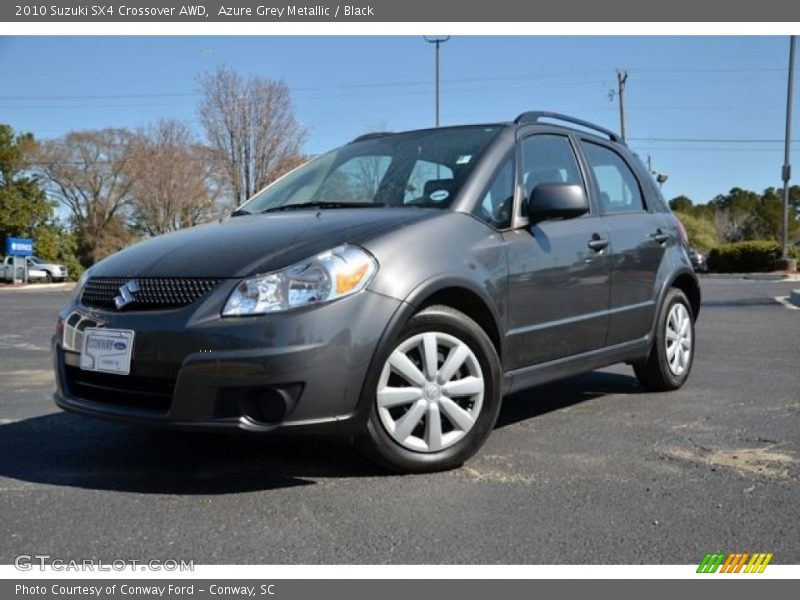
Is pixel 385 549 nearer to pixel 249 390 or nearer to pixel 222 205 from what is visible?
pixel 249 390

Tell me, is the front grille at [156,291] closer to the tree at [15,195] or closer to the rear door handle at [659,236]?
the rear door handle at [659,236]

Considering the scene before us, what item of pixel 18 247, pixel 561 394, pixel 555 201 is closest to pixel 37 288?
pixel 18 247

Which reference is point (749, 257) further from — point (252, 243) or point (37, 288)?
point (252, 243)

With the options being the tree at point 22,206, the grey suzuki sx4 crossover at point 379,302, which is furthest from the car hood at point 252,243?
the tree at point 22,206

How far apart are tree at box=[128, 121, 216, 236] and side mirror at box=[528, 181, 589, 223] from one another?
34.3 metres

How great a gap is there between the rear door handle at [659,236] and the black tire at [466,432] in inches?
81.4

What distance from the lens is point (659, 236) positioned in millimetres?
5324

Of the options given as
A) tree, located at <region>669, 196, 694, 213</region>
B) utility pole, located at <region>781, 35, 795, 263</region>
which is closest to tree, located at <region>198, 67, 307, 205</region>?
utility pole, located at <region>781, 35, 795, 263</region>

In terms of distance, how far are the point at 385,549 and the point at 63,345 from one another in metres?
1.93

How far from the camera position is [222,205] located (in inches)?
1542

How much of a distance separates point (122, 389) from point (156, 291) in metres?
0.44

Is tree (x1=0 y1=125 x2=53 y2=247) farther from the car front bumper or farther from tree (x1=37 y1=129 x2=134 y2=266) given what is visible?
the car front bumper
